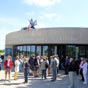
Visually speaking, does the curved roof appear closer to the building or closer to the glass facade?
the building

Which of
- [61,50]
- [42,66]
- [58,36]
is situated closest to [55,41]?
[58,36]

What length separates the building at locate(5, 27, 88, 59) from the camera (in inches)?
1161

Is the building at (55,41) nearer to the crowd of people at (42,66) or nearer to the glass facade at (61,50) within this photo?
the glass facade at (61,50)

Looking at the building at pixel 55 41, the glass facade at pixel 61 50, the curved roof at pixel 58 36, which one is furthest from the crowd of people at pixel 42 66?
the glass facade at pixel 61 50

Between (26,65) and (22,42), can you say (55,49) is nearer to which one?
(22,42)

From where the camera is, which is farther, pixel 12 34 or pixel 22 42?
pixel 12 34

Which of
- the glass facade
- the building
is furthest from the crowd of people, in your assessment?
the glass facade

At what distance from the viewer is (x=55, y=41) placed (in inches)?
1178

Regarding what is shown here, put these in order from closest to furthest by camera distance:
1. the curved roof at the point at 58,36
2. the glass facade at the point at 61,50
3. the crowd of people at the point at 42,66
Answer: the crowd of people at the point at 42,66 → the curved roof at the point at 58,36 → the glass facade at the point at 61,50

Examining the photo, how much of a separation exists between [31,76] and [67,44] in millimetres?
9794

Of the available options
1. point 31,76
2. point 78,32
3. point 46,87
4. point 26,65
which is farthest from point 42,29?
point 46,87

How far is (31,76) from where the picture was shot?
72.3 ft

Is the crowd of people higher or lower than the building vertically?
Answer: lower

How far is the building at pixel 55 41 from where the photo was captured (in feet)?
96.7
